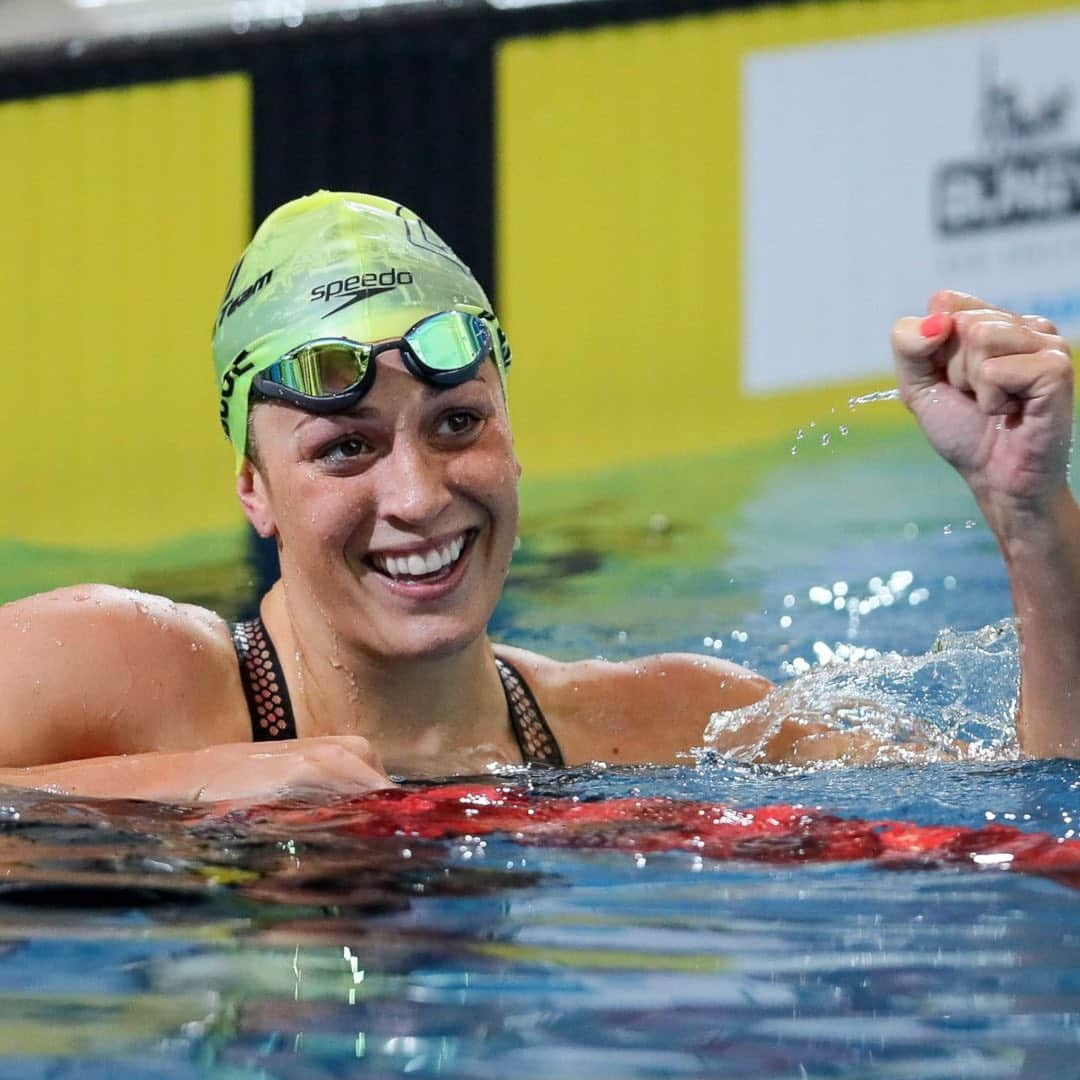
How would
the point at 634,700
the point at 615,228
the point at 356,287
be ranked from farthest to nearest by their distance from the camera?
the point at 615,228 < the point at 634,700 < the point at 356,287

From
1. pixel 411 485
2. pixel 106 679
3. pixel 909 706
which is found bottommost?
pixel 909 706

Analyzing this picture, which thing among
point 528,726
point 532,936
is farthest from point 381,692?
point 532,936

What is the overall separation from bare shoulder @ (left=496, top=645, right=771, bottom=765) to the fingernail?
80 cm

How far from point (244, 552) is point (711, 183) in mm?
1607

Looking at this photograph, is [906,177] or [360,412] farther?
[906,177]

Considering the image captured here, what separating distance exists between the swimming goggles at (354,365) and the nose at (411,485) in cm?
8

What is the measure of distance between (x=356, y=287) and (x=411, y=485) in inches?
11.3

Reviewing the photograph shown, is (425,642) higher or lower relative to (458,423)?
lower

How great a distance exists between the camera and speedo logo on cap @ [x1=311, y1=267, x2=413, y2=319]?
238 centimetres

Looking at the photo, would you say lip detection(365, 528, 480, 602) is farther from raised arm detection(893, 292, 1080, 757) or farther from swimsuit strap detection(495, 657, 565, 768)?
raised arm detection(893, 292, 1080, 757)

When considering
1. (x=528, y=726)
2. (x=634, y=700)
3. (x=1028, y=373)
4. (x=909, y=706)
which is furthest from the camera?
(x=909, y=706)

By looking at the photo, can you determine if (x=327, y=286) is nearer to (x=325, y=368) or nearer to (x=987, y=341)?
(x=325, y=368)

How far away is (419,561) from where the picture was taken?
91.3 inches

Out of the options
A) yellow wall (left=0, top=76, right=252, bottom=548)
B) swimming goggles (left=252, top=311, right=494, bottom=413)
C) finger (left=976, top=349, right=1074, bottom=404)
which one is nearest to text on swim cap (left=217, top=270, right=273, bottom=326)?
swimming goggles (left=252, top=311, right=494, bottom=413)
